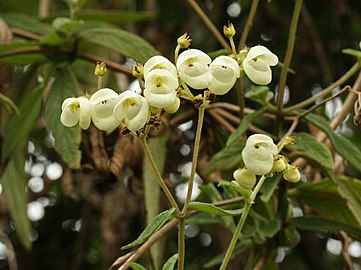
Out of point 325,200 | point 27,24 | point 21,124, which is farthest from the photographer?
point 27,24

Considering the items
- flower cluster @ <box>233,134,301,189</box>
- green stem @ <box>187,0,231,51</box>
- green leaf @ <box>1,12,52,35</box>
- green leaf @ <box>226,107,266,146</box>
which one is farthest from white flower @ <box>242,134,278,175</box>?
green leaf @ <box>1,12,52,35</box>

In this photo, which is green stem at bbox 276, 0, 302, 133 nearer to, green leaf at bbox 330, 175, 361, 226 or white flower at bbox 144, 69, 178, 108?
green leaf at bbox 330, 175, 361, 226

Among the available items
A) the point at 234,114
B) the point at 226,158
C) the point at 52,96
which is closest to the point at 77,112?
the point at 226,158

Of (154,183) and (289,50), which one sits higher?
(289,50)

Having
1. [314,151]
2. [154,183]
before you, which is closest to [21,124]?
[154,183]

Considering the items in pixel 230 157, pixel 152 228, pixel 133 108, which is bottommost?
pixel 230 157

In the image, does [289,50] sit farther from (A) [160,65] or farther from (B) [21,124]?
(B) [21,124]

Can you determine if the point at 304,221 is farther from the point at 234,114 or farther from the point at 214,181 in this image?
the point at 234,114

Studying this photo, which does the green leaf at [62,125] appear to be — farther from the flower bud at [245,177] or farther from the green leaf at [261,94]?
the flower bud at [245,177]
